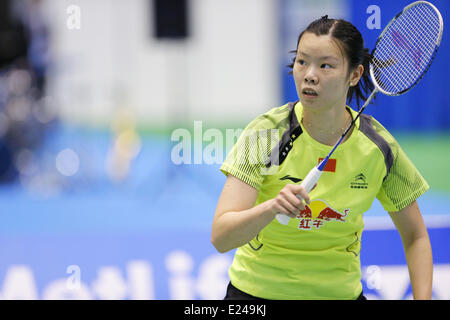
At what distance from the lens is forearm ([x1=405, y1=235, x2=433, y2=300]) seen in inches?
76.1

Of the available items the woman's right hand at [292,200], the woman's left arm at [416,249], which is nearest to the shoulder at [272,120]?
the woman's right hand at [292,200]

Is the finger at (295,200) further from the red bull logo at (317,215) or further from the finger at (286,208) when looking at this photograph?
the red bull logo at (317,215)

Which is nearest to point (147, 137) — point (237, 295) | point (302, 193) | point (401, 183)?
point (237, 295)

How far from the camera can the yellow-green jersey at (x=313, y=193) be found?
1856mm

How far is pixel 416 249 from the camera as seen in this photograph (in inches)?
78.0

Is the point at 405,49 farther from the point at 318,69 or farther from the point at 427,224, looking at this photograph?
the point at 427,224

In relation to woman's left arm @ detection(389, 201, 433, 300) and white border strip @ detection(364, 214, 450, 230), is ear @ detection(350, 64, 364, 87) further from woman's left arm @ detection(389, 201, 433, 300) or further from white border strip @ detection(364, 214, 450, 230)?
white border strip @ detection(364, 214, 450, 230)

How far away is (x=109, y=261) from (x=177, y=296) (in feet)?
1.47

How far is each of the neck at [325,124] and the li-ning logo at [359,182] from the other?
0.38 ft

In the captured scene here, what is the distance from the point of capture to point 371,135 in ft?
6.34

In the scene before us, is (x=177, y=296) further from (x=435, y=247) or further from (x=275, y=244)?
(x=275, y=244)

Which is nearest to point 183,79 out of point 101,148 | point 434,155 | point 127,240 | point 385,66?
point 101,148

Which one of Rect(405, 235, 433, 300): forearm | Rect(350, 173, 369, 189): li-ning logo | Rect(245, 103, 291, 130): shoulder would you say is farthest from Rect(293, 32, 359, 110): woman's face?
Rect(405, 235, 433, 300): forearm

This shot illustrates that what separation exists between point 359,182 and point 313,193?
0.15 m
